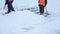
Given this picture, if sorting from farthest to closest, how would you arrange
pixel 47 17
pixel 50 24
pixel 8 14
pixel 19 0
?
pixel 19 0
pixel 8 14
pixel 47 17
pixel 50 24

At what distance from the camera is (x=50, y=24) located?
28.0ft

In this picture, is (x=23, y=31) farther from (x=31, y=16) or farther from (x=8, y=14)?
(x=8, y=14)

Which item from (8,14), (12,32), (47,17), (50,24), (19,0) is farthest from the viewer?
(19,0)

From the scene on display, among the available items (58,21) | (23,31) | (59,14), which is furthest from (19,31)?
(59,14)

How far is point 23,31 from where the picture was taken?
299 inches

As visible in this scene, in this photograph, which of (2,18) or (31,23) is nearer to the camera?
(31,23)

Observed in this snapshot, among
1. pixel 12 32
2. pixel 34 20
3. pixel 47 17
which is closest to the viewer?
pixel 12 32

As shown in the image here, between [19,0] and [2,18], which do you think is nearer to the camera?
[2,18]

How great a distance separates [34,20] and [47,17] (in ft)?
2.94

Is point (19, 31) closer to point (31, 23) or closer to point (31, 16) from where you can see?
point (31, 23)

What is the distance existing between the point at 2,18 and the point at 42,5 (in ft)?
7.04

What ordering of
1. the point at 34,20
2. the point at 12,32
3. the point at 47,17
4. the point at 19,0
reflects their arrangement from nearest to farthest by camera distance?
1. the point at 12,32
2. the point at 34,20
3. the point at 47,17
4. the point at 19,0

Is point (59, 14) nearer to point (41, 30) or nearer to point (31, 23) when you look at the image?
point (31, 23)

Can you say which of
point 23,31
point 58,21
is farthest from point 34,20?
point 23,31
